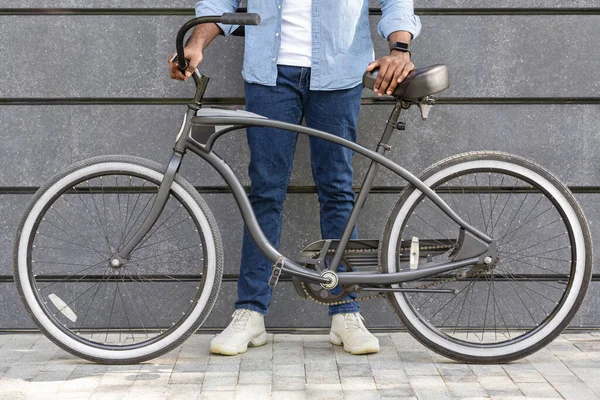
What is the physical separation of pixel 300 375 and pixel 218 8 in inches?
66.0

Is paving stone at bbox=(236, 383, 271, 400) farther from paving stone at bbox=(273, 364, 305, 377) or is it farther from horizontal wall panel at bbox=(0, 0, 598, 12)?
horizontal wall panel at bbox=(0, 0, 598, 12)

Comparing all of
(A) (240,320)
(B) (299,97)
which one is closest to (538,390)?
(A) (240,320)

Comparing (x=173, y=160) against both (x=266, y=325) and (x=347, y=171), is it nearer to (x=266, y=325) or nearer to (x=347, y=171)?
(x=347, y=171)

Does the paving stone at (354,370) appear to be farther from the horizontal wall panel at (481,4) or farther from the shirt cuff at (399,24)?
the horizontal wall panel at (481,4)

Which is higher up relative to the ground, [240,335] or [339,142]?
[339,142]

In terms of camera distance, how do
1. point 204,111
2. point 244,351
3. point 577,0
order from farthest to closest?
point 577,0, point 244,351, point 204,111

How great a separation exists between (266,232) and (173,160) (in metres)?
0.59

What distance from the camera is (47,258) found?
16.4 feet

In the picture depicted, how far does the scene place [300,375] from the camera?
4.18 metres

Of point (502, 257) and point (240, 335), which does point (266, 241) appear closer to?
point (240, 335)

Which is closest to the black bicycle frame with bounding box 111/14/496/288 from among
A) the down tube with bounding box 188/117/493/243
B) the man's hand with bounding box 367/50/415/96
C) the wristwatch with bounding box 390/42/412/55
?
the down tube with bounding box 188/117/493/243

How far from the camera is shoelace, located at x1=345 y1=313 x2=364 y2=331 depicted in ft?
15.0

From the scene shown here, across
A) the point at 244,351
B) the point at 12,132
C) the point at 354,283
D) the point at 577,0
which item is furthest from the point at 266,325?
the point at 577,0

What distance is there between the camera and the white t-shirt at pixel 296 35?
4398 millimetres
